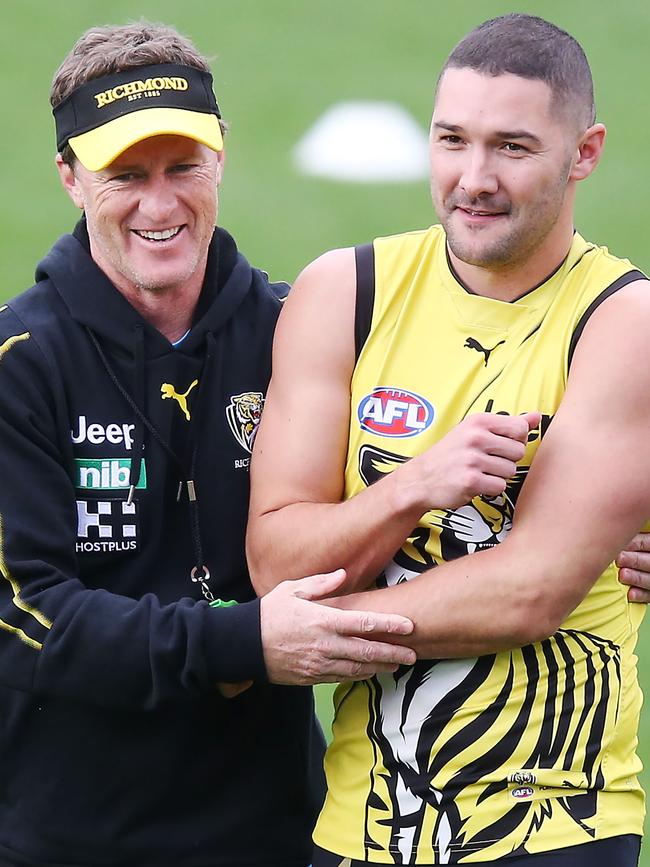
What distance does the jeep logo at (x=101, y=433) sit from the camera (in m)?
3.15

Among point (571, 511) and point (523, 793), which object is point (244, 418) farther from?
point (523, 793)

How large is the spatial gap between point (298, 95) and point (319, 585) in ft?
26.7

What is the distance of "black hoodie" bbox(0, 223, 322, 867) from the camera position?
3.04 metres

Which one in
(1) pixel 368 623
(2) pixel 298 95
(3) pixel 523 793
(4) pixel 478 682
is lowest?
(3) pixel 523 793

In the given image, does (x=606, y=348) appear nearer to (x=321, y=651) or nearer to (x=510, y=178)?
(x=510, y=178)

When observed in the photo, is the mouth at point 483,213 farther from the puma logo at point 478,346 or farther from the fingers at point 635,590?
the fingers at point 635,590

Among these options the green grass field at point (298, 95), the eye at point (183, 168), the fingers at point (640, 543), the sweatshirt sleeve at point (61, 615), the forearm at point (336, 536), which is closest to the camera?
the forearm at point (336, 536)

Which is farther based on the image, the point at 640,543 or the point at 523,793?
the point at 640,543

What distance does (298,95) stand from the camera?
10750 mm

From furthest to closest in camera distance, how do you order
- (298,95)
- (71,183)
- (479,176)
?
(298,95) < (71,183) < (479,176)

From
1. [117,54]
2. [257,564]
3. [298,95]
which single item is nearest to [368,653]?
[257,564]

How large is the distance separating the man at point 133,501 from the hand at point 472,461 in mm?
388

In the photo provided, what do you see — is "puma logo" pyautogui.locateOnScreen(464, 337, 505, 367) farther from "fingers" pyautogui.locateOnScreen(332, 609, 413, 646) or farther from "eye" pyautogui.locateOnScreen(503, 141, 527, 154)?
"fingers" pyautogui.locateOnScreen(332, 609, 413, 646)

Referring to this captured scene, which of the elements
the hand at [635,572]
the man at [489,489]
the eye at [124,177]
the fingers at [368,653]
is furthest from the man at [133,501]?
the hand at [635,572]
